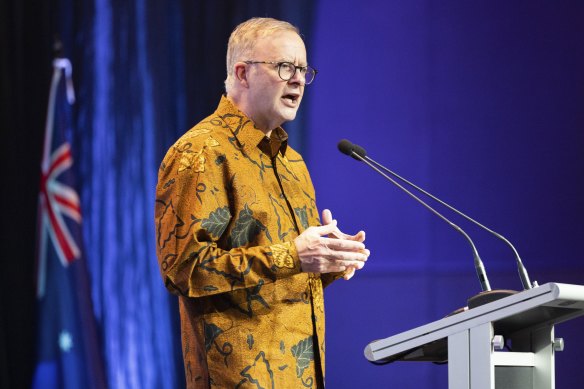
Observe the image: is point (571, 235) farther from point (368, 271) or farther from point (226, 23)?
point (226, 23)

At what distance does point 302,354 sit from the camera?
6.23ft

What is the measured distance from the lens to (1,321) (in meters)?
3.44

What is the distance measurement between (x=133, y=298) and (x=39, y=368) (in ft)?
1.61

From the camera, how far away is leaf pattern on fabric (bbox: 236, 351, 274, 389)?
1.80 m

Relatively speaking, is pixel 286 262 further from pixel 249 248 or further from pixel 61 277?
→ pixel 61 277

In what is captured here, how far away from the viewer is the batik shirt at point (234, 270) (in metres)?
1.78

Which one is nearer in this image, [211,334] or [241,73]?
[211,334]

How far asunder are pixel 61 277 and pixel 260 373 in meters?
1.98

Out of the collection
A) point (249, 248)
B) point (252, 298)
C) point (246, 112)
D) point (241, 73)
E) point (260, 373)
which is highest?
point (241, 73)

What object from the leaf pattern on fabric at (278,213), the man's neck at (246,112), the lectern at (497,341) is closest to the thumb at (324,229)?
the leaf pattern on fabric at (278,213)

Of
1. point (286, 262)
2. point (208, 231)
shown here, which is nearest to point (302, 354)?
point (286, 262)

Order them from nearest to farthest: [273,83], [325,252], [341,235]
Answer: [325,252] < [341,235] < [273,83]

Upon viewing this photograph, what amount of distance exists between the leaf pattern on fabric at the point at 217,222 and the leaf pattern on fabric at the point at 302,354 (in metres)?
0.32

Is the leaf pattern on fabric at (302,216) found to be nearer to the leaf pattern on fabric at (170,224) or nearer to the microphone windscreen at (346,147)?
the microphone windscreen at (346,147)
